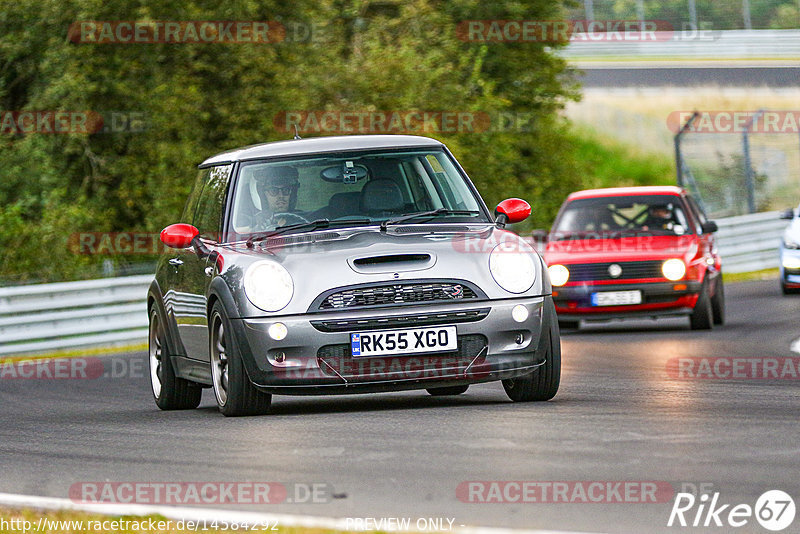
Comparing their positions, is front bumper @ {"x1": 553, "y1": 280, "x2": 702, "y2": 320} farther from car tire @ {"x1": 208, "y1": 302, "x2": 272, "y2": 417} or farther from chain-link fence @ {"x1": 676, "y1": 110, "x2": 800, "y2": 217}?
chain-link fence @ {"x1": 676, "y1": 110, "x2": 800, "y2": 217}

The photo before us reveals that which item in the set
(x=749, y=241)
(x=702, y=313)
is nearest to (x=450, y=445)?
(x=702, y=313)

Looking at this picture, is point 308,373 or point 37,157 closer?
point 308,373

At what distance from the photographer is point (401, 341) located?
9227 mm

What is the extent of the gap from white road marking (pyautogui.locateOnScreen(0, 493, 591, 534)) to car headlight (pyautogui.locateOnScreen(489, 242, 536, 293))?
3264 mm

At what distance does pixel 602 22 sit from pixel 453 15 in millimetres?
12460

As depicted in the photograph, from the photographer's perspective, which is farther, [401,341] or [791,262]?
[791,262]

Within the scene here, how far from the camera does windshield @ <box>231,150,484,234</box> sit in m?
10.2

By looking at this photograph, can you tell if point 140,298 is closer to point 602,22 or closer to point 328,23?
point 328,23

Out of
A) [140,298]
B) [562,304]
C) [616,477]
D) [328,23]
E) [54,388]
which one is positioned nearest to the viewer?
[616,477]

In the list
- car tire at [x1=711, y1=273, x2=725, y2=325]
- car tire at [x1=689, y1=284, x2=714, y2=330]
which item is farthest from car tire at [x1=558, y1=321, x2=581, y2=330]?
car tire at [x1=689, y1=284, x2=714, y2=330]

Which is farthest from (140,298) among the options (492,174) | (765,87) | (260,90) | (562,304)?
(765,87)

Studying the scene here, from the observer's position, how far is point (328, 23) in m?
37.6

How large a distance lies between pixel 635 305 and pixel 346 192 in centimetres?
810
